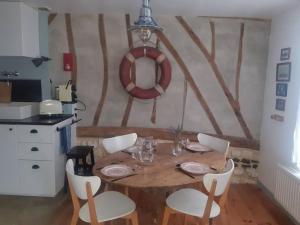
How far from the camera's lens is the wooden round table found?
1.76 metres

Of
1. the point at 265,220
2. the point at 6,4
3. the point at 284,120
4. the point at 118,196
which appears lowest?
the point at 265,220

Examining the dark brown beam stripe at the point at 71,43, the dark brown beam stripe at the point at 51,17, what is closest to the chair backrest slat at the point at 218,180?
the dark brown beam stripe at the point at 71,43

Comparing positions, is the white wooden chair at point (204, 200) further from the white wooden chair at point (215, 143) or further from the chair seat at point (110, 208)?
the white wooden chair at point (215, 143)

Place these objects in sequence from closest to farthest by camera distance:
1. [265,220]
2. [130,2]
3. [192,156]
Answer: [192,156] < [265,220] < [130,2]

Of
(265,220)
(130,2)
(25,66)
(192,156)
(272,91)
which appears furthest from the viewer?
(25,66)

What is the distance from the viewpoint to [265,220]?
2529 mm

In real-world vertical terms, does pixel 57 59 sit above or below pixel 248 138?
above

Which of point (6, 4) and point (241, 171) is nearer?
point (6, 4)

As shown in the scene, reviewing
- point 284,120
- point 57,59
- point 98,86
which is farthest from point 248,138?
point 57,59

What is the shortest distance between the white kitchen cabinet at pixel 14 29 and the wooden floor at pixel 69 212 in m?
1.61

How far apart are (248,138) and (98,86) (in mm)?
2059

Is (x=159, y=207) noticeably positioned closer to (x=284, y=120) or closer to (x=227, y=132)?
(x=227, y=132)

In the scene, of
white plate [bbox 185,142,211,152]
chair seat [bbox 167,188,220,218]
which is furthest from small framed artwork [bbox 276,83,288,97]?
chair seat [bbox 167,188,220,218]

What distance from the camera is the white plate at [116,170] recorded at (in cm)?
185
